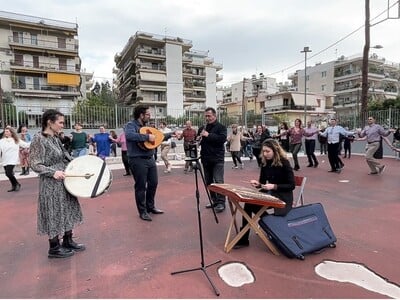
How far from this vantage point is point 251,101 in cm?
6688

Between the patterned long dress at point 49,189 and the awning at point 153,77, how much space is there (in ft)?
173

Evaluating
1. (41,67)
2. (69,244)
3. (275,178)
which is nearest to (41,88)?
(41,67)

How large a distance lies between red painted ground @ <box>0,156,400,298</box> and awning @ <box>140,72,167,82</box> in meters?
50.4

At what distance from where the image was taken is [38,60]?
142ft

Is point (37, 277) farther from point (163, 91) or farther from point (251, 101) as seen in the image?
point (251, 101)

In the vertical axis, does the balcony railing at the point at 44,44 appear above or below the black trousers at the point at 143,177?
above

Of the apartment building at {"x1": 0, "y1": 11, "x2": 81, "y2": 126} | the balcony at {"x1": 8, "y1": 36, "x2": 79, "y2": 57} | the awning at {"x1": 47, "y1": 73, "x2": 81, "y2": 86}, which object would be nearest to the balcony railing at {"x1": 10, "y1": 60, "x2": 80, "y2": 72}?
the apartment building at {"x1": 0, "y1": 11, "x2": 81, "y2": 126}

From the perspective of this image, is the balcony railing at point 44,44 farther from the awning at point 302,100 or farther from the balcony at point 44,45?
the awning at point 302,100

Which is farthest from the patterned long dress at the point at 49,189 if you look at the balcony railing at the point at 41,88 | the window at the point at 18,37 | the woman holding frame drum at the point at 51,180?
the window at the point at 18,37

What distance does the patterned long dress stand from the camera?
326 cm

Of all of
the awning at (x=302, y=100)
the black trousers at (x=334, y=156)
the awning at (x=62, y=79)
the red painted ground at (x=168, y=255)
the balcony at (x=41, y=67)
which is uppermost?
the balcony at (x=41, y=67)

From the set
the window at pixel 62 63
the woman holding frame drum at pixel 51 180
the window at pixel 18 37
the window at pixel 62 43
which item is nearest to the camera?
the woman holding frame drum at pixel 51 180

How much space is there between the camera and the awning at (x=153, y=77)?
5434 cm

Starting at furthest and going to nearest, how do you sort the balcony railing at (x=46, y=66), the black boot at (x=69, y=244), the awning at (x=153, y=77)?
the awning at (x=153, y=77), the balcony railing at (x=46, y=66), the black boot at (x=69, y=244)
